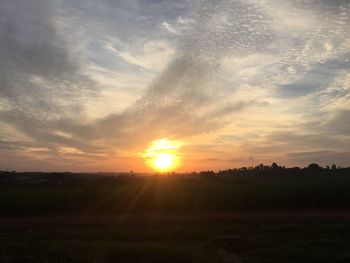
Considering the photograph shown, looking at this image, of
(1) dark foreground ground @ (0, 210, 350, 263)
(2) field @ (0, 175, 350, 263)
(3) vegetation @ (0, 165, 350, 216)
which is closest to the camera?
(1) dark foreground ground @ (0, 210, 350, 263)

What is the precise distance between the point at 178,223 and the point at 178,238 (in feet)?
9.95

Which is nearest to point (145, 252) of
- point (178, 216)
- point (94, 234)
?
point (94, 234)

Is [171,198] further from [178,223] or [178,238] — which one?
[178,238]

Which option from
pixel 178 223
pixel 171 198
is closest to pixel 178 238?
pixel 178 223

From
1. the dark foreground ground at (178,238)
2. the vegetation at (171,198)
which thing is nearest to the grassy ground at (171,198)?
the vegetation at (171,198)

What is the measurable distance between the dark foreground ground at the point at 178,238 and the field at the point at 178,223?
0.03m

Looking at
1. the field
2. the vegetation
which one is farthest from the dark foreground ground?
the vegetation

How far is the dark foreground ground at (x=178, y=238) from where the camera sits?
9711mm

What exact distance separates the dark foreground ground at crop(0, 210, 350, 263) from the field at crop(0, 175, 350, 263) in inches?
1.0

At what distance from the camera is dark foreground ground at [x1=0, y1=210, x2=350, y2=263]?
9711 mm

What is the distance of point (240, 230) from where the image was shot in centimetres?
1345

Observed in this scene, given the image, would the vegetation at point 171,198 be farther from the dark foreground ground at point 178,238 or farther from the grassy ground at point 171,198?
the dark foreground ground at point 178,238

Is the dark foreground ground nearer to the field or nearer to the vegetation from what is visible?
the field

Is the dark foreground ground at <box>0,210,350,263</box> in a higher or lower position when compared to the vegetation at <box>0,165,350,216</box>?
lower
